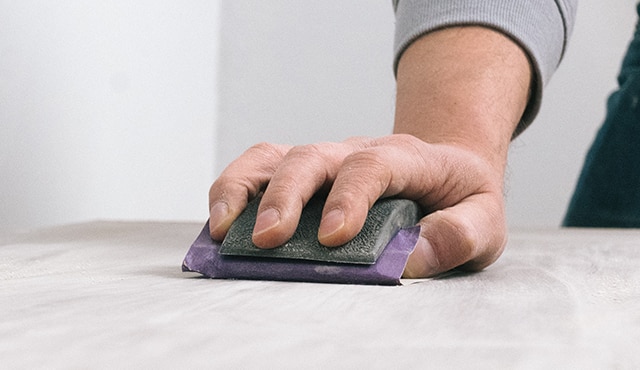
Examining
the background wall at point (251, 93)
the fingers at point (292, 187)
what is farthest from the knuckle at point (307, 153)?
the background wall at point (251, 93)

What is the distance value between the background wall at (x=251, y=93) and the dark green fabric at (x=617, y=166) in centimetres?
63

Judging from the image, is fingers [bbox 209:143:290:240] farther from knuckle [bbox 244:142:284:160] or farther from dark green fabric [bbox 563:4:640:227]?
dark green fabric [bbox 563:4:640:227]

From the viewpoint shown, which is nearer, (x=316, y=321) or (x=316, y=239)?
(x=316, y=321)

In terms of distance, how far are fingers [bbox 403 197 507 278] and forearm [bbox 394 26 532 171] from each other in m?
0.13

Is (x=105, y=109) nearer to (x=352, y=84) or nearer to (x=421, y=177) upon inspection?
(x=352, y=84)

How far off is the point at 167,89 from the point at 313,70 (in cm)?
51

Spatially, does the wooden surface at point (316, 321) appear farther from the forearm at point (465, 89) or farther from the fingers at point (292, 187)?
the forearm at point (465, 89)

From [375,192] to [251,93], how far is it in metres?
1.92

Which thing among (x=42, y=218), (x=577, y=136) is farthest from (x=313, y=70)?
(x=42, y=218)

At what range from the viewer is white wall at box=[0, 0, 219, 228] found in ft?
4.12

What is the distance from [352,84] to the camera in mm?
2225

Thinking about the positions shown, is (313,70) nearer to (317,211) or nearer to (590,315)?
(317,211)

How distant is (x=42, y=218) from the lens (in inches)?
53.8

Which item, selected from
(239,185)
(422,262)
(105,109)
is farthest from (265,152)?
(105,109)
